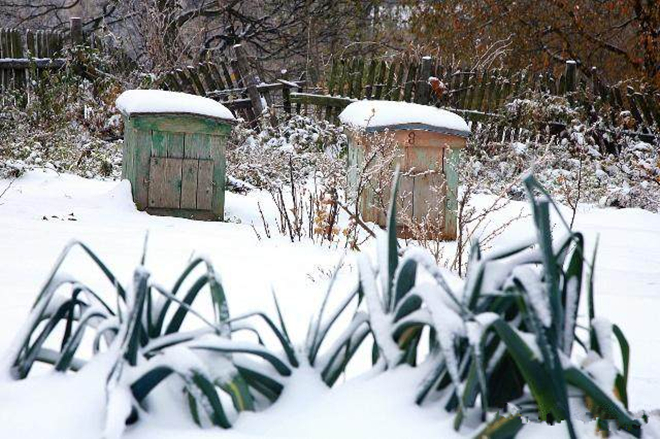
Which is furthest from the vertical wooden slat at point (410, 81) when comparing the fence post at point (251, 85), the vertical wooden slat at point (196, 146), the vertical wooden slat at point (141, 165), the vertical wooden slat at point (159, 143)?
the vertical wooden slat at point (141, 165)

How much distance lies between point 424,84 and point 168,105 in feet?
16.5

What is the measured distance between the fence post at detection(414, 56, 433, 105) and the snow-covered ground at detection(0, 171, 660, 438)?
282cm

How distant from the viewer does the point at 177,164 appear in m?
6.56

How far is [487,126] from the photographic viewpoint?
425 inches

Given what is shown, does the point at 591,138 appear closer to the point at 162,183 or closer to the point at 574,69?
the point at 574,69

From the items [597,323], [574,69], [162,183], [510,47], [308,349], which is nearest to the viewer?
[597,323]

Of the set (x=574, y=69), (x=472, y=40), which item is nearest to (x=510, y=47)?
(x=472, y=40)

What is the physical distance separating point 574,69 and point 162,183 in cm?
727

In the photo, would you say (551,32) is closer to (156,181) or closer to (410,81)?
(410,81)

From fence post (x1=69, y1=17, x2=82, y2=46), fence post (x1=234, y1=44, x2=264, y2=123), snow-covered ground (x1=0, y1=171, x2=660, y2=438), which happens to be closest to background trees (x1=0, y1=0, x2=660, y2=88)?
fence post (x1=69, y1=17, x2=82, y2=46)

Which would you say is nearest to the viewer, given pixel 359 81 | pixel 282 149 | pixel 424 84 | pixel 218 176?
pixel 218 176

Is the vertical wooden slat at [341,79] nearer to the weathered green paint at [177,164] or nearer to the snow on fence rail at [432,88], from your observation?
the snow on fence rail at [432,88]

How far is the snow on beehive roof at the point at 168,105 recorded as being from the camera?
6.41 meters

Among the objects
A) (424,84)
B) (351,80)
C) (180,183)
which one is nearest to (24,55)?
(351,80)
